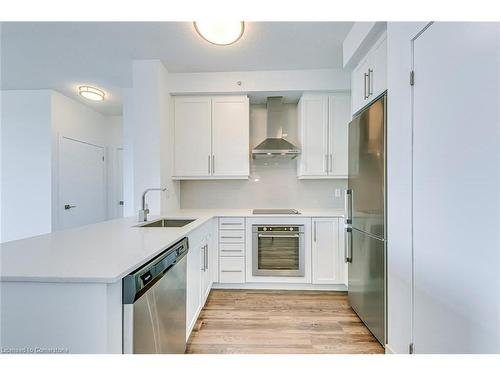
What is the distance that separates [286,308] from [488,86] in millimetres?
2263

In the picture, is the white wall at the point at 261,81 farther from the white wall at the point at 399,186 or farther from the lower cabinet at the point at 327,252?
the lower cabinet at the point at 327,252

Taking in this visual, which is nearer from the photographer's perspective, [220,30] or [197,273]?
[220,30]

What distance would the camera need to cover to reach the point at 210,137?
3053 mm

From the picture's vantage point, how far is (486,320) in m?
0.92

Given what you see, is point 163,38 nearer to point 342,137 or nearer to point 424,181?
point 342,137

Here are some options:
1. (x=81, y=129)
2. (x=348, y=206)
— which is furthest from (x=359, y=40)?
(x=81, y=129)

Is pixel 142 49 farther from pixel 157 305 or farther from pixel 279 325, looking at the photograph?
pixel 279 325

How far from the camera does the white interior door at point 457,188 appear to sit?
901 millimetres

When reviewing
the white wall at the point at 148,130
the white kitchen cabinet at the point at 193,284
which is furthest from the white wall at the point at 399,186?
the white wall at the point at 148,130

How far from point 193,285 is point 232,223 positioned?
1.01 m

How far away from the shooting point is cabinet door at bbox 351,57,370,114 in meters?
2.09

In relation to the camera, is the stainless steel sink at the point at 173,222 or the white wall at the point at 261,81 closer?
the stainless steel sink at the point at 173,222

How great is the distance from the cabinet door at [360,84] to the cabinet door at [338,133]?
0.57 meters

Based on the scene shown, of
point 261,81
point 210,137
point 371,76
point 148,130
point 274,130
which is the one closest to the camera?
point 371,76
